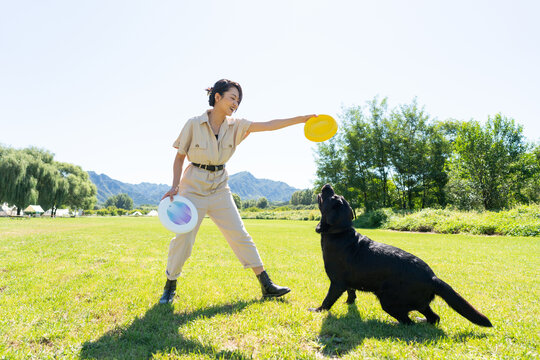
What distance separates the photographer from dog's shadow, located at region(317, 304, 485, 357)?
2.41 meters

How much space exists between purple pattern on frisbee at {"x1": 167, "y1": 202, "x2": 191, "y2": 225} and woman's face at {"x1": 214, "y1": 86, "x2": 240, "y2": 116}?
133 centimetres

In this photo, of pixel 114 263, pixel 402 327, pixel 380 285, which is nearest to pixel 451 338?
pixel 402 327

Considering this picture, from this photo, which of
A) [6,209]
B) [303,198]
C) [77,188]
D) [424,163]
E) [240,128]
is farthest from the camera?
[303,198]

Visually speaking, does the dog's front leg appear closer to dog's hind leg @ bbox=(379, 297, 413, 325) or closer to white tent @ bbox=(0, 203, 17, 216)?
dog's hind leg @ bbox=(379, 297, 413, 325)

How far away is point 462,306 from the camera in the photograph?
2525 mm

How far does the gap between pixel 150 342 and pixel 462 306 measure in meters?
2.80

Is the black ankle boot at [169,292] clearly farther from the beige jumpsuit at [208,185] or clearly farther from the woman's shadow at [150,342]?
the woman's shadow at [150,342]

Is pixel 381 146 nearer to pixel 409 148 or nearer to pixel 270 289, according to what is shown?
pixel 409 148

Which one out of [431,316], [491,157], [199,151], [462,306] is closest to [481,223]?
[491,157]

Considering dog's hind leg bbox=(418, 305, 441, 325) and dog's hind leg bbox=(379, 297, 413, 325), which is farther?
dog's hind leg bbox=(418, 305, 441, 325)

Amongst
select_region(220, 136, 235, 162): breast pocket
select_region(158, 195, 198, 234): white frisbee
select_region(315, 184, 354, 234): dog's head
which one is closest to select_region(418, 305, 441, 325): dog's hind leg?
select_region(315, 184, 354, 234): dog's head

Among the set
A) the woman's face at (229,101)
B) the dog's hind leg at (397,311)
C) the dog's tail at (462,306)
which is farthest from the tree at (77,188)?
the dog's tail at (462,306)

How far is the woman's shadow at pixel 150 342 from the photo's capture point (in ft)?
7.29

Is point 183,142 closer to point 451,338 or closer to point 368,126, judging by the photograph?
point 451,338
